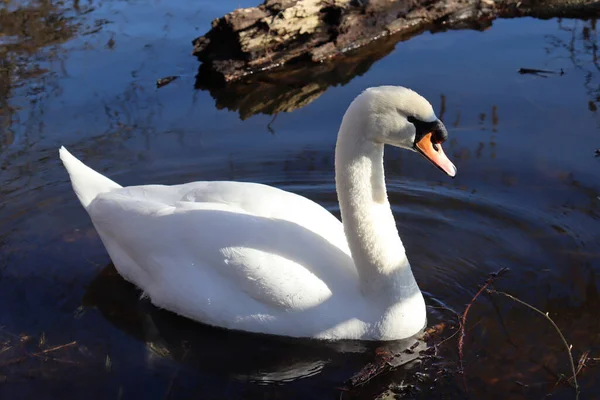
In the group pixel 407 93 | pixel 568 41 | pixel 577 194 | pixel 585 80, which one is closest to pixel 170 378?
pixel 407 93

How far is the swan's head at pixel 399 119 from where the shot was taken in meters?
4.61

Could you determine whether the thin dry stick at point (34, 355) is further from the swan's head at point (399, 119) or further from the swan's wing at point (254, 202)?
the swan's head at point (399, 119)

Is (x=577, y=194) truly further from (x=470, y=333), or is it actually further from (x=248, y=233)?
(x=248, y=233)

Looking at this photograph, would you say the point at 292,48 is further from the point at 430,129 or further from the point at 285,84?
the point at 430,129

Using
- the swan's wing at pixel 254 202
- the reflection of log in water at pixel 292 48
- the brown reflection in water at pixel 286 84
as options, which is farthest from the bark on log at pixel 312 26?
the swan's wing at pixel 254 202

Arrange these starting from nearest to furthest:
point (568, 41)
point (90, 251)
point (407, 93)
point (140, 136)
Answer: point (407, 93) < point (90, 251) < point (140, 136) < point (568, 41)

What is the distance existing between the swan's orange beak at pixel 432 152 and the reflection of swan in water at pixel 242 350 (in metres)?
1.14

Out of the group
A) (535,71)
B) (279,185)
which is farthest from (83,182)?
(535,71)

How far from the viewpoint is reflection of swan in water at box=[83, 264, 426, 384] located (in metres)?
4.96

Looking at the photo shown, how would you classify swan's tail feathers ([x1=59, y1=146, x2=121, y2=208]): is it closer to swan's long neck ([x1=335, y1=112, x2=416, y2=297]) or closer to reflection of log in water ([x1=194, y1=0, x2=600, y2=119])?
swan's long neck ([x1=335, y1=112, x2=416, y2=297])

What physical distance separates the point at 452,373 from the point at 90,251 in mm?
3117

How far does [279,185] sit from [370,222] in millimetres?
2309

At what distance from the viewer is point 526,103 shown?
27.2 ft

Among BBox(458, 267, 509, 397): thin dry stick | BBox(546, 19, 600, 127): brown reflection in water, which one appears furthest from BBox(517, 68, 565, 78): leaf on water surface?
BBox(458, 267, 509, 397): thin dry stick
